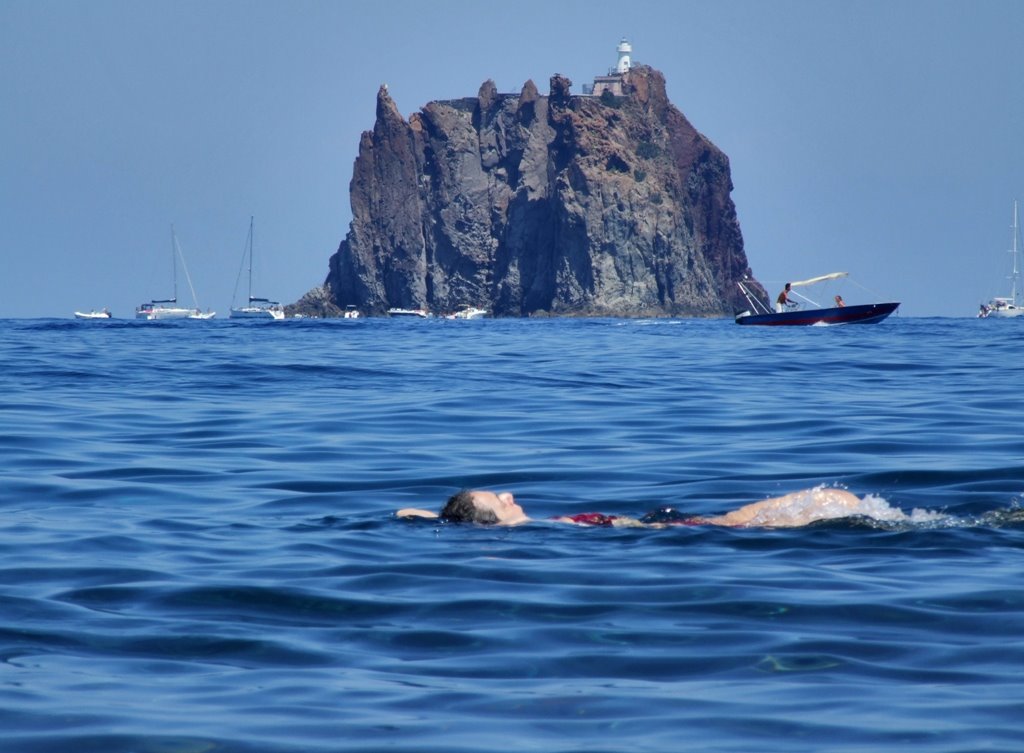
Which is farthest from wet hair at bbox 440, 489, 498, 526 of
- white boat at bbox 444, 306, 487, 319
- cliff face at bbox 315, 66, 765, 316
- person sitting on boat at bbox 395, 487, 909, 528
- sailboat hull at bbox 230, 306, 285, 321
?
white boat at bbox 444, 306, 487, 319

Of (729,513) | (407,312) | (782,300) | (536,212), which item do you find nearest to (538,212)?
(536,212)

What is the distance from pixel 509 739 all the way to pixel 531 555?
Answer: 13.4 ft

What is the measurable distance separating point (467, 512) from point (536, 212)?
16813 centimetres

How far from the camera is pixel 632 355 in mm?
38844

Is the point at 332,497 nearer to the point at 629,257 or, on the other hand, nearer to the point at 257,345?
the point at 257,345

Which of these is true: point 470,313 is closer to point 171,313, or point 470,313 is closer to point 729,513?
point 171,313

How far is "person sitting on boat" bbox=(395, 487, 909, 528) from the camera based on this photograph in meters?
10.6

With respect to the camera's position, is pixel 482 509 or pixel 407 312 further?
pixel 407 312

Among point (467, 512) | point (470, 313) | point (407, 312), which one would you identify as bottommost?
point (467, 512)

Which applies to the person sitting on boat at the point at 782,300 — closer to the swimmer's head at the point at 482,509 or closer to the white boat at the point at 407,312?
the swimmer's head at the point at 482,509

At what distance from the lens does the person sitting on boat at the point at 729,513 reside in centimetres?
1061

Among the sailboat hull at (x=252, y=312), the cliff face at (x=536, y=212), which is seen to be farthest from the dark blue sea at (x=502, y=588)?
the cliff face at (x=536, y=212)

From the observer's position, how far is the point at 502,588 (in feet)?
28.0

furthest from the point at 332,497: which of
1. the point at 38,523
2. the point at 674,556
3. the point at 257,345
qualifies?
the point at 257,345
